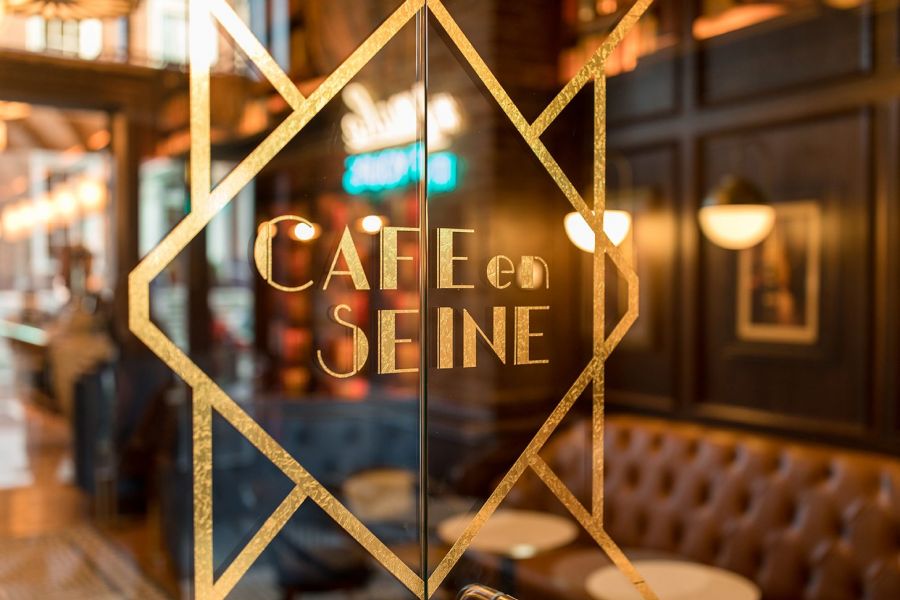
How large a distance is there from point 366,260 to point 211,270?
0.20 meters

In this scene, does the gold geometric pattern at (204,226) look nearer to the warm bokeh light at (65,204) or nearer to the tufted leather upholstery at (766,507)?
the warm bokeh light at (65,204)

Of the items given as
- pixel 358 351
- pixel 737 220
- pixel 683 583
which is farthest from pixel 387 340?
pixel 737 220

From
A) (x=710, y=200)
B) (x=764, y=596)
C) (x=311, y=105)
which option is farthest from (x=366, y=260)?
(x=764, y=596)

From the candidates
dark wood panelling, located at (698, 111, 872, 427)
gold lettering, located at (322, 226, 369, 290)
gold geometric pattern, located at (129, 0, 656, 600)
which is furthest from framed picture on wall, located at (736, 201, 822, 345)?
gold lettering, located at (322, 226, 369, 290)

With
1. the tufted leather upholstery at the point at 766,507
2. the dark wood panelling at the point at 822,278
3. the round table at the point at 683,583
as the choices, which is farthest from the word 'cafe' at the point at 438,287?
the dark wood panelling at the point at 822,278

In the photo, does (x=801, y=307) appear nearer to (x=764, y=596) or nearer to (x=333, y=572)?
(x=764, y=596)

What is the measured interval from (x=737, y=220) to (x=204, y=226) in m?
2.18

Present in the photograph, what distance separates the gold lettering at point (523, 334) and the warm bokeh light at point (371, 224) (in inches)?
9.0

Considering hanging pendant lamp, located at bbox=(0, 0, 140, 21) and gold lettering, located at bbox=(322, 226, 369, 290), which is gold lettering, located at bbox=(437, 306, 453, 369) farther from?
hanging pendant lamp, located at bbox=(0, 0, 140, 21)

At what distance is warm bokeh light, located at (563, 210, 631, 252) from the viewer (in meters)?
1.17

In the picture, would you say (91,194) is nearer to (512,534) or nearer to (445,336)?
(445,336)

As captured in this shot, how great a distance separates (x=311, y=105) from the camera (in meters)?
0.93

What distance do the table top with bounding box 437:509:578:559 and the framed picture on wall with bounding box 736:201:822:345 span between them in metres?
1.30

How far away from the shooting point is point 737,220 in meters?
2.67
